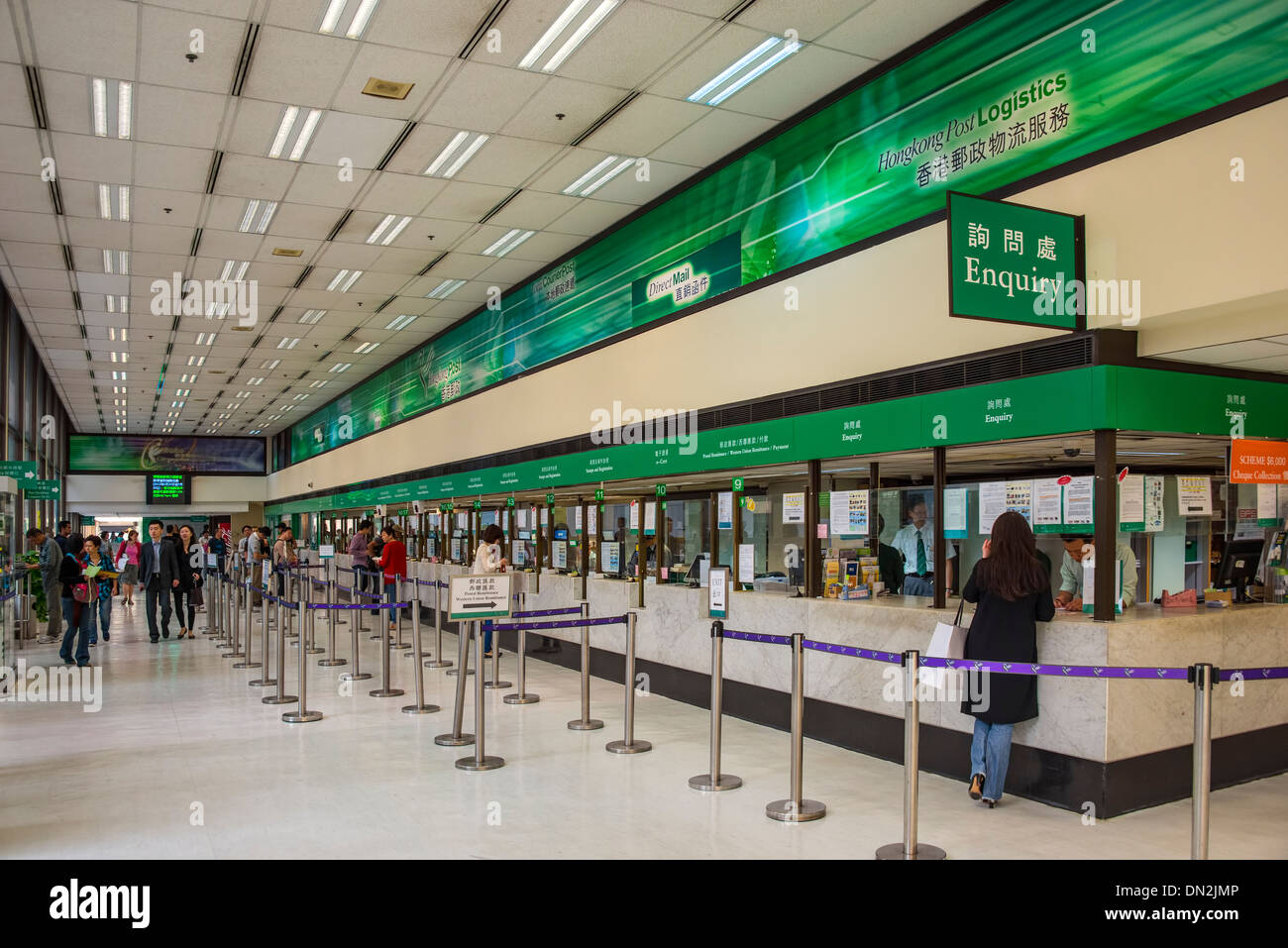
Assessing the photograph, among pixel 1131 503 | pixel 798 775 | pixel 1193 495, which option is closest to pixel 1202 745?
pixel 798 775

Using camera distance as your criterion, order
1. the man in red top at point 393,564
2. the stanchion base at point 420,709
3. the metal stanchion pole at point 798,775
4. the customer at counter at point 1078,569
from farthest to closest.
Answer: the man in red top at point 393,564
the stanchion base at point 420,709
the customer at counter at point 1078,569
the metal stanchion pole at point 798,775

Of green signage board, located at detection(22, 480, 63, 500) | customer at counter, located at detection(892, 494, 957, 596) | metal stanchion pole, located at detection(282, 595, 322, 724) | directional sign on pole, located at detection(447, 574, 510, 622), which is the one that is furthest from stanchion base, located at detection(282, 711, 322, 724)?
green signage board, located at detection(22, 480, 63, 500)

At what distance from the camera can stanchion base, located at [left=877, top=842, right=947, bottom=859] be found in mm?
4262

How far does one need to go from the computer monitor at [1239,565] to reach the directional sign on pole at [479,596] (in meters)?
4.58

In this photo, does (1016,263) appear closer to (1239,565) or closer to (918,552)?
(918,552)

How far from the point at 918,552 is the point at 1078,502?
128 centimetres

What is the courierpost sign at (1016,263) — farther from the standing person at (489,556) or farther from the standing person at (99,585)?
the standing person at (99,585)

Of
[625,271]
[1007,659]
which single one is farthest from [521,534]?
[1007,659]

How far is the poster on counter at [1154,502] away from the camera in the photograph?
5.48 meters

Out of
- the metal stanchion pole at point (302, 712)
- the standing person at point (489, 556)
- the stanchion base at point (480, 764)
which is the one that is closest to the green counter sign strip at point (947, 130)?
the standing person at point (489, 556)

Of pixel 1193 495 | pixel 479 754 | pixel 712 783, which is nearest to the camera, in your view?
pixel 712 783

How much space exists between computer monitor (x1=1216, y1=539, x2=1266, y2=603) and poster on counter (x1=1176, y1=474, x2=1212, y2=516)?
301 mm

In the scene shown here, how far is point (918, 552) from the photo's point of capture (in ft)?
21.0
